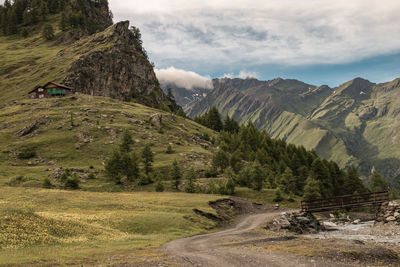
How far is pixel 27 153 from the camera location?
92438 mm

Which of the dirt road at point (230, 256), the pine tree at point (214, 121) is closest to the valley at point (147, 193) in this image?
the dirt road at point (230, 256)

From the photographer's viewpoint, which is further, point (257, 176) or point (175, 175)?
point (257, 176)

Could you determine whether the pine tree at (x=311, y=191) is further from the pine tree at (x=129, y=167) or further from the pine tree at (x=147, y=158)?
the pine tree at (x=129, y=167)

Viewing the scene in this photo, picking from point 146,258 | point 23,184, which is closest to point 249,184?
point 23,184

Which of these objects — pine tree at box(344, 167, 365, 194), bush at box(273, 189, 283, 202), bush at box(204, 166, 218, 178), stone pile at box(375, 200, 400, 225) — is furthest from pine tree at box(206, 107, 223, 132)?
stone pile at box(375, 200, 400, 225)

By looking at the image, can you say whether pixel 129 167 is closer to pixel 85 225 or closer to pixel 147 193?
pixel 147 193

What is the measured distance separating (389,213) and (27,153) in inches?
3926

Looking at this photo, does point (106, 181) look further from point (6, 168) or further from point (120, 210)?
point (120, 210)

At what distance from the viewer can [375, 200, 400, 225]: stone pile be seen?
4659 cm

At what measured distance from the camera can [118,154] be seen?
77938mm

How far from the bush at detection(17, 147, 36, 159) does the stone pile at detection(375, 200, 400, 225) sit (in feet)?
319

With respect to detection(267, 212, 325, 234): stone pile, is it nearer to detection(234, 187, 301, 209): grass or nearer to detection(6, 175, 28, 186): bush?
detection(234, 187, 301, 209): grass

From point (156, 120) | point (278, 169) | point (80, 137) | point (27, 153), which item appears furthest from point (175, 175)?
point (156, 120)

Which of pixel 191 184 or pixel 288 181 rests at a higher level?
pixel 191 184
